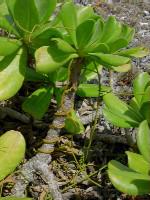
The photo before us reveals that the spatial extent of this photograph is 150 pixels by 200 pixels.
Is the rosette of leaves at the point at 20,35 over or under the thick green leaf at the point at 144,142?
over

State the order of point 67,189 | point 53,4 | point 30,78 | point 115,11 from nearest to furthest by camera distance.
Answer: point 53,4, point 67,189, point 30,78, point 115,11

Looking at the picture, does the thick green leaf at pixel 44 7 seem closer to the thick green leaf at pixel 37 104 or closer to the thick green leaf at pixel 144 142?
the thick green leaf at pixel 37 104

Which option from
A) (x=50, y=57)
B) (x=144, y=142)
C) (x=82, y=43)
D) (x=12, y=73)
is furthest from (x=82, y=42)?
(x=144, y=142)

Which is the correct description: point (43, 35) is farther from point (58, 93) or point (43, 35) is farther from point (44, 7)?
point (58, 93)

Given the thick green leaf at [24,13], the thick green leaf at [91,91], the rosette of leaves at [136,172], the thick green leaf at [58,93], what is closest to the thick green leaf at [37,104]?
the thick green leaf at [58,93]

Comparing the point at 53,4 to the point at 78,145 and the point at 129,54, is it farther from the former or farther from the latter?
the point at 78,145

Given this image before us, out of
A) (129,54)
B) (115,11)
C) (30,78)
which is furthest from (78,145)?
(115,11)

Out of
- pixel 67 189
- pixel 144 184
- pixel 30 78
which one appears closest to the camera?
pixel 144 184
